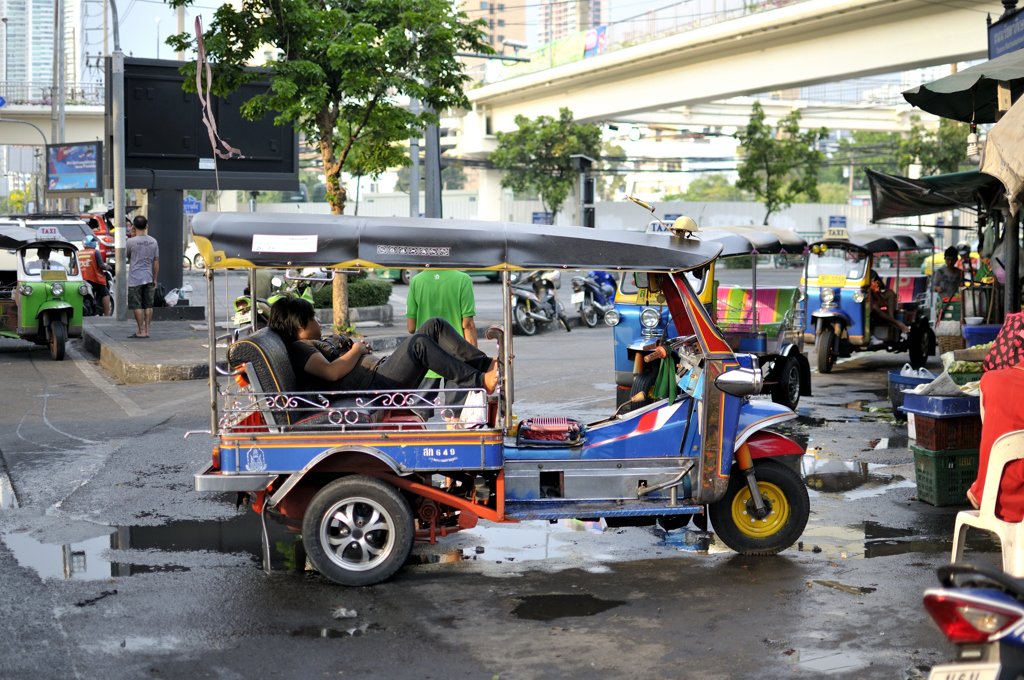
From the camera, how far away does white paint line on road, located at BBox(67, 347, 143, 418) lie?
36.7 feet

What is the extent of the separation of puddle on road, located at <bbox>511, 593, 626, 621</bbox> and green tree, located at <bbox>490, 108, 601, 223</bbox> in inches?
1455

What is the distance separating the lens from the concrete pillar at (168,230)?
71.3 feet

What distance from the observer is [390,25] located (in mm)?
16594

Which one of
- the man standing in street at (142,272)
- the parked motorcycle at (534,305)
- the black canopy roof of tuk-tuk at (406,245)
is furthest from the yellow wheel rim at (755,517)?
the parked motorcycle at (534,305)

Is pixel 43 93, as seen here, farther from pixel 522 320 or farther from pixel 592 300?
pixel 522 320

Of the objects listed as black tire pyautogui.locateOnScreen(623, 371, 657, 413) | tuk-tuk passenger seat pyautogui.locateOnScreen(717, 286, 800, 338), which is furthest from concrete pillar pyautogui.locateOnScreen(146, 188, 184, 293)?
black tire pyautogui.locateOnScreen(623, 371, 657, 413)

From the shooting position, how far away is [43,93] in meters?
54.0

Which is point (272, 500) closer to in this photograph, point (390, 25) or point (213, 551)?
point (213, 551)

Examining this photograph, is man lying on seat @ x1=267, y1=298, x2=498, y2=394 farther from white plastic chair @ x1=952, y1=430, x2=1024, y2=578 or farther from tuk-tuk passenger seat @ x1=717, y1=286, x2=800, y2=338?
tuk-tuk passenger seat @ x1=717, y1=286, x2=800, y2=338

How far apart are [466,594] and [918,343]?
1171 cm

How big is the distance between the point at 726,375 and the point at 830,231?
10862 mm

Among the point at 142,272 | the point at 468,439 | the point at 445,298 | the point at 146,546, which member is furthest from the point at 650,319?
the point at 142,272

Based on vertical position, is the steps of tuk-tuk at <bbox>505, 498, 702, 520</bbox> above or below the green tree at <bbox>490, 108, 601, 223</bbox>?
below

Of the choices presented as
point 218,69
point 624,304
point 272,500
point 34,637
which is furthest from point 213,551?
point 218,69
